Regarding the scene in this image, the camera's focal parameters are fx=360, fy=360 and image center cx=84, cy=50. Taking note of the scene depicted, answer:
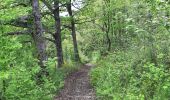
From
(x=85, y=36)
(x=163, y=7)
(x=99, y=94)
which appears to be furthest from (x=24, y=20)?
(x=85, y=36)

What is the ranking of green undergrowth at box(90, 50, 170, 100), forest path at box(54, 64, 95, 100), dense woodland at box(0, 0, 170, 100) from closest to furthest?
1. dense woodland at box(0, 0, 170, 100)
2. green undergrowth at box(90, 50, 170, 100)
3. forest path at box(54, 64, 95, 100)

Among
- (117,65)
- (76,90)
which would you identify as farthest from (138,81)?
(76,90)

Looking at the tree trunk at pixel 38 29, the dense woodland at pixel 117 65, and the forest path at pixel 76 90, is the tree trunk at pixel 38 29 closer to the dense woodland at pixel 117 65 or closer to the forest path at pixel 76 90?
the dense woodland at pixel 117 65

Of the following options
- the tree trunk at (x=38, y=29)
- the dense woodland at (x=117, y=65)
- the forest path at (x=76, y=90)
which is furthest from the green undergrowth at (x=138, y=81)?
the tree trunk at (x=38, y=29)

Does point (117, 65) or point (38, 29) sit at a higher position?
point (38, 29)

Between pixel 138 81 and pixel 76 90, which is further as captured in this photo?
pixel 76 90

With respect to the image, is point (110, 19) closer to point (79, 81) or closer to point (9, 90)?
point (79, 81)

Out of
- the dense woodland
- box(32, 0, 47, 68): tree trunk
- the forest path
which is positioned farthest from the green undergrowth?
box(32, 0, 47, 68): tree trunk

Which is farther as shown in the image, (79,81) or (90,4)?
(90,4)

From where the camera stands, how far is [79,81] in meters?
18.9

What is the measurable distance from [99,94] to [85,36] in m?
34.3

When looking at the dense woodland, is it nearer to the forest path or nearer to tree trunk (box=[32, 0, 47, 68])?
tree trunk (box=[32, 0, 47, 68])

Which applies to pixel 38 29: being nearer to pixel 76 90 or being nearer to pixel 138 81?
pixel 76 90

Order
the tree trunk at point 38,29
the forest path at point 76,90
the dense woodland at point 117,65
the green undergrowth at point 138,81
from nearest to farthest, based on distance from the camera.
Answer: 1. the dense woodland at point 117,65
2. the green undergrowth at point 138,81
3. the forest path at point 76,90
4. the tree trunk at point 38,29
